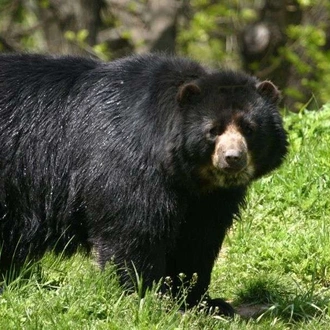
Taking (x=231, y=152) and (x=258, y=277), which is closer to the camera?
(x=231, y=152)

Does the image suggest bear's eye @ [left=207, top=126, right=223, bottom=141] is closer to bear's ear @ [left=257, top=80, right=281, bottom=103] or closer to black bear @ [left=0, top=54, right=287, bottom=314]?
black bear @ [left=0, top=54, right=287, bottom=314]

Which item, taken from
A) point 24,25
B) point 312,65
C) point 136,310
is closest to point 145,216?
point 136,310

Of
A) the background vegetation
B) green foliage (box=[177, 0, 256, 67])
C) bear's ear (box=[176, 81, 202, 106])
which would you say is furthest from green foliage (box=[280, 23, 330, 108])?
bear's ear (box=[176, 81, 202, 106])

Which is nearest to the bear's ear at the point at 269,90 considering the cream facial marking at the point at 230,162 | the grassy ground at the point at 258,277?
the cream facial marking at the point at 230,162

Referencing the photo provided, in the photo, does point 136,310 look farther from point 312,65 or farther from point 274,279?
point 312,65

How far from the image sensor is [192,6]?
64.5ft

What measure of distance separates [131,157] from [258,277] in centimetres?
165

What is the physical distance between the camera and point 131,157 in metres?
6.76

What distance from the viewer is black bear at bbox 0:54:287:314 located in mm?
6738

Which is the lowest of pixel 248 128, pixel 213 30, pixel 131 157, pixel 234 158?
pixel 213 30

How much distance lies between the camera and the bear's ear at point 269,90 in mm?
7016

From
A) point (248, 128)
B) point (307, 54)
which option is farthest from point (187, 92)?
point (307, 54)

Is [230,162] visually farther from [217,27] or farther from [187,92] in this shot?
[217,27]

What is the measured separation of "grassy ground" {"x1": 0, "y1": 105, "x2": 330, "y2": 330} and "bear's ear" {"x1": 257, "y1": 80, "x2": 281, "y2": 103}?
1420mm
